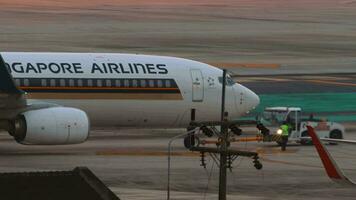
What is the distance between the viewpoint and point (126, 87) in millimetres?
45469

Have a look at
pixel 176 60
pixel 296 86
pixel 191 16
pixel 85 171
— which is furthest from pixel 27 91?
pixel 191 16

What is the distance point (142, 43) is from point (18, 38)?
1206 centimetres

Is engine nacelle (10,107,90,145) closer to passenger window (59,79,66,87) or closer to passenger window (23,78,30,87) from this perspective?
passenger window (23,78,30,87)

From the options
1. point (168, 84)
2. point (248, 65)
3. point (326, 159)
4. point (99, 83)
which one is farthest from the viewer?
point (248, 65)

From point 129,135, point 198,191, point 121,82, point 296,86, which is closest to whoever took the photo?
point 198,191

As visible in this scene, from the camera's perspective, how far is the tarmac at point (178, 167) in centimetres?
3659

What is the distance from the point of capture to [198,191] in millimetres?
36625

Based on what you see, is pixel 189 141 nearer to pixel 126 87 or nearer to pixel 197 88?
pixel 197 88

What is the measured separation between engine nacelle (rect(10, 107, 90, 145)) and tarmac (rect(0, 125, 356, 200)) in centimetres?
108

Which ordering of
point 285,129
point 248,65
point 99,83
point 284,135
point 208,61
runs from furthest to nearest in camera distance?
point 208,61
point 248,65
point 285,129
point 284,135
point 99,83

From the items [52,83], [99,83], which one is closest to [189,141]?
[99,83]

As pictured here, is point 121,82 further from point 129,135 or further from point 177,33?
point 177,33

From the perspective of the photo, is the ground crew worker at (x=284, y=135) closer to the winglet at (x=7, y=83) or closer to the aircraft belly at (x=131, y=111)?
the aircraft belly at (x=131, y=111)

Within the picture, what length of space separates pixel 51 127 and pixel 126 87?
6.10 metres
